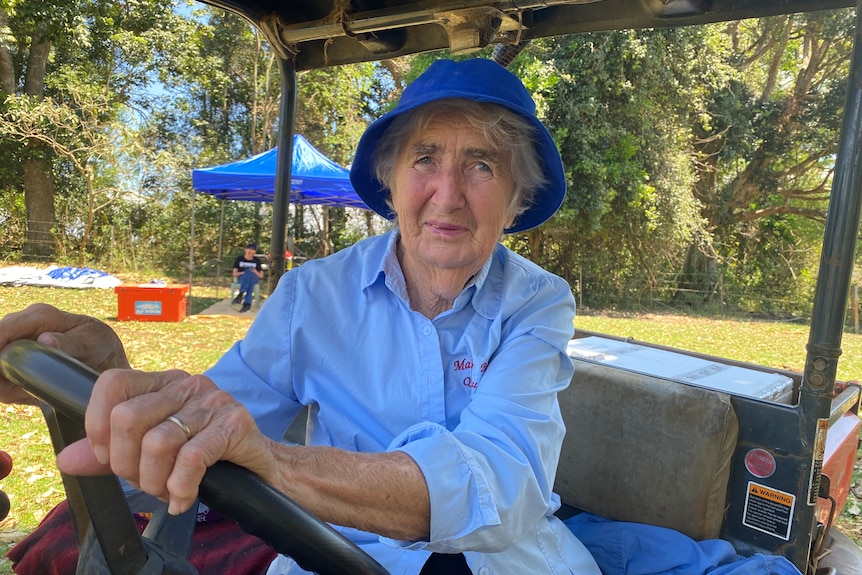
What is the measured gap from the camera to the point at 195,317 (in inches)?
410

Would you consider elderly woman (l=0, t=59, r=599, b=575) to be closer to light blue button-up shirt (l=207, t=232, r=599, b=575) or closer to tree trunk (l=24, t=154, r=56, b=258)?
light blue button-up shirt (l=207, t=232, r=599, b=575)

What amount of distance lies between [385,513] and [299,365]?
0.62m

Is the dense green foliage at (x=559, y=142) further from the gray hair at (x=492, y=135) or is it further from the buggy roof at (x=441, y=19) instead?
the gray hair at (x=492, y=135)

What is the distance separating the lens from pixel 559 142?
13367mm

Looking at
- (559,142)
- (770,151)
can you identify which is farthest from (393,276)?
(770,151)

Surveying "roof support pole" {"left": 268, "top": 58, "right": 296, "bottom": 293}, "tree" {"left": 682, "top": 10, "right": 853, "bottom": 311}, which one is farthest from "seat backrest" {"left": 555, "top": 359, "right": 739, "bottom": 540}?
"tree" {"left": 682, "top": 10, "right": 853, "bottom": 311}

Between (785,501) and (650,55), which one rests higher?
(650,55)

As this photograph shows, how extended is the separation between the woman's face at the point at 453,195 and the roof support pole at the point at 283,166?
700 millimetres

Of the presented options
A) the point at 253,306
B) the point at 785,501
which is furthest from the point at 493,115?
the point at 253,306

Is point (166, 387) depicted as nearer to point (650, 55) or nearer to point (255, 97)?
point (650, 55)

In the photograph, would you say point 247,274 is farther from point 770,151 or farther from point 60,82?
point 770,151

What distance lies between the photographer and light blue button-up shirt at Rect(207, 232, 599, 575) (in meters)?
1.36

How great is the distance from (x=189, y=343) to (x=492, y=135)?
7.39m

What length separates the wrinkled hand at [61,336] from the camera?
3.71ft
